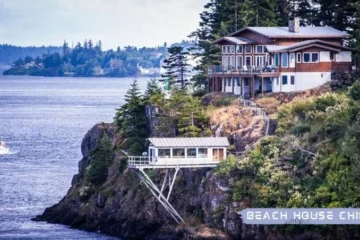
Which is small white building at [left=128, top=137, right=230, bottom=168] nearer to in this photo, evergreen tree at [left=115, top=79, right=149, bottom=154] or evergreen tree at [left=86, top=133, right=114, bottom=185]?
evergreen tree at [left=115, top=79, right=149, bottom=154]

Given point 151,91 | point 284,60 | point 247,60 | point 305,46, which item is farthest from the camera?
point 247,60

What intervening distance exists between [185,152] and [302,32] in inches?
852

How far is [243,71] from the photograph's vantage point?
10800cm

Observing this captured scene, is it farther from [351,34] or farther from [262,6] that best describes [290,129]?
[262,6]

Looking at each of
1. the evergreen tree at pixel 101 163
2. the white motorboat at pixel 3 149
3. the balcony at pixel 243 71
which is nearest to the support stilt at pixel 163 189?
the evergreen tree at pixel 101 163

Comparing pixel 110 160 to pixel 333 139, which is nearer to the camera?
pixel 333 139

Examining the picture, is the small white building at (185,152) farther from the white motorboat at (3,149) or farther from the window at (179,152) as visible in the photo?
the white motorboat at (3,149)

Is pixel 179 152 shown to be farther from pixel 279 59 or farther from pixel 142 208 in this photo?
pixel 279 59

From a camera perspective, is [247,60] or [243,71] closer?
[243,71]

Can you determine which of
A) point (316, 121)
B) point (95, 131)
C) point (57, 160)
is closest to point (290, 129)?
point (316, 121)

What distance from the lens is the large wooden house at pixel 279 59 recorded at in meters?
106

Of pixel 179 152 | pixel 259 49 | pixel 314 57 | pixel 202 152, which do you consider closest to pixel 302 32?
pixel 259 49

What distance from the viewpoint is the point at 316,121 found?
92.4 meters

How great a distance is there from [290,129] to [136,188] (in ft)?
42.7
